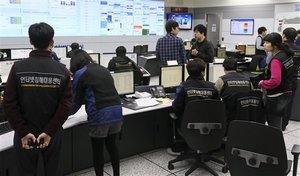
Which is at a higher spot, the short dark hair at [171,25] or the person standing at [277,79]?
the short dark hair at [171,25]

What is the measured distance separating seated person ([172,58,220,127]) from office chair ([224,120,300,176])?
0.87 meters

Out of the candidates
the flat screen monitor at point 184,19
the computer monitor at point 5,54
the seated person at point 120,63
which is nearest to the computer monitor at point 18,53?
the computer monitor at point 5,54

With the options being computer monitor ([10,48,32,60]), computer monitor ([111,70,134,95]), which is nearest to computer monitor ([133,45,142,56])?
computer monitor ([10,48,32,60])

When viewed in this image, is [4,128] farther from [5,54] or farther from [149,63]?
[149,63]

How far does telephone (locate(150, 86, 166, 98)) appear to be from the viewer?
3787mm

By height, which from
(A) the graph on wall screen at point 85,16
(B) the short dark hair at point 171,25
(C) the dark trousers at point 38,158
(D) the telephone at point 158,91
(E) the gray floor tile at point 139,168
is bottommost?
(E) the gray floor tile at point 139,168

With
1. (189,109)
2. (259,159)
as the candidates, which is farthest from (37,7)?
(259,159)

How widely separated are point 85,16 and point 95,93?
17.7 feet

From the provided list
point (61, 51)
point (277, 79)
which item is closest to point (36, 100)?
point (277, 79)

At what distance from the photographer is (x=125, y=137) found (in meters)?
3.54

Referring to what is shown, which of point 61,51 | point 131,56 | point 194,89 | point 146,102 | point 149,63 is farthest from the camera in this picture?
point 149,63

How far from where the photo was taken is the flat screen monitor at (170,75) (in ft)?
12.7

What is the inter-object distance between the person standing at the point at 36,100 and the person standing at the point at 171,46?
2786 millimetres

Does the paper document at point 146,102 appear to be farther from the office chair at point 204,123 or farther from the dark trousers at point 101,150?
the dark trousers at point 101,150
